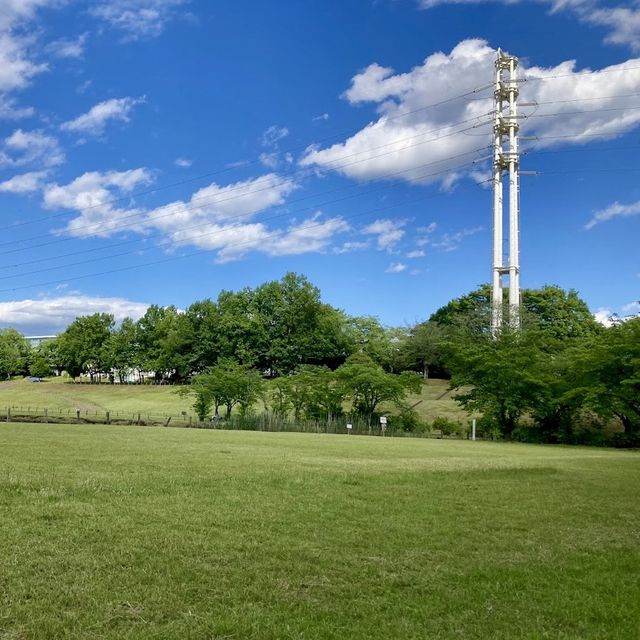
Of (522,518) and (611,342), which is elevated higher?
(611,342)

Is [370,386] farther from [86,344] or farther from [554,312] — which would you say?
[86,344]

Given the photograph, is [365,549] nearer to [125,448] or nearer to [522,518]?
[522,518]

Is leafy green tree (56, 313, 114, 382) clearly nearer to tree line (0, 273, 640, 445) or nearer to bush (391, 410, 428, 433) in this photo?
tree line (0, 273, 640, 445)

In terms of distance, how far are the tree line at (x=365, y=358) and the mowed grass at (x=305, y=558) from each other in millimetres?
29223

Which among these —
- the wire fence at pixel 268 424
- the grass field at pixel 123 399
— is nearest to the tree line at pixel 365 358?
the wire fence at pixel 268 424

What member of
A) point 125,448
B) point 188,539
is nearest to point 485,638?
point 188,539

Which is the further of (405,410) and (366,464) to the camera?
(405,410)

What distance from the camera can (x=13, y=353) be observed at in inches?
5059

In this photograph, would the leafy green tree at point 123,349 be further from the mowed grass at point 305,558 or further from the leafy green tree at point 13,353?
the mowed grass at point 305,558

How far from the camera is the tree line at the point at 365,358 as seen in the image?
4094cm

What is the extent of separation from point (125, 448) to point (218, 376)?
122 ft

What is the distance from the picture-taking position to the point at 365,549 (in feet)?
24.8

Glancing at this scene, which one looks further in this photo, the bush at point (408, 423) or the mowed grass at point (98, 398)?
the mowed grass at point (98, 398)

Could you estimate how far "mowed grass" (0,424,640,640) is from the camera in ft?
16.8
